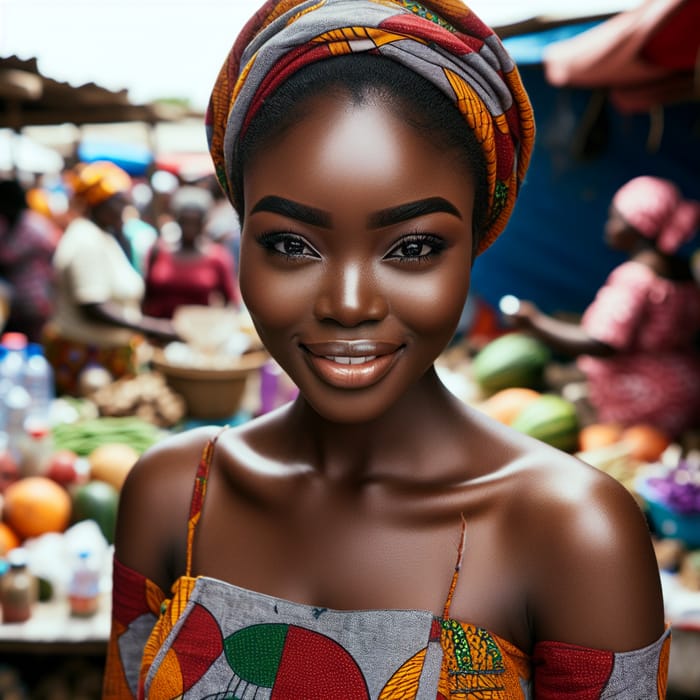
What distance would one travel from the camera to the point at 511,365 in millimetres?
4246

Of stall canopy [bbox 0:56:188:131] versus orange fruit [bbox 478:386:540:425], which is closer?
orange fruit [bbox 478:386:540:425]

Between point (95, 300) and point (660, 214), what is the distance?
2.76 metres

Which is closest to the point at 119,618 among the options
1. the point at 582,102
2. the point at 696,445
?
the point at 696,445

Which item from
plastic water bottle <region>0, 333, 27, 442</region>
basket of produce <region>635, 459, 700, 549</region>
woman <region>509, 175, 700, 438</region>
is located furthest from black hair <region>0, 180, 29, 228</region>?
basket of produce <region>635, 459, 700, 549</region>

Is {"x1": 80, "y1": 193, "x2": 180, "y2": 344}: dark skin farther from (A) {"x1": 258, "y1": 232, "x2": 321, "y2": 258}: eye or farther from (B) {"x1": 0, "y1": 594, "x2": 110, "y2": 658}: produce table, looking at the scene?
(A) {"x1": 258, "y1": 232, "x2": 321, "y2": 258}: eye

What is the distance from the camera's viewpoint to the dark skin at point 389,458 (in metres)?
0.93

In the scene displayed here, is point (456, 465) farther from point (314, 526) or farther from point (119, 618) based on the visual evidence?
point (119, 618)

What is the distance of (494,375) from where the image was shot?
13.9 ft

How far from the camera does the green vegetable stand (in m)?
3.20

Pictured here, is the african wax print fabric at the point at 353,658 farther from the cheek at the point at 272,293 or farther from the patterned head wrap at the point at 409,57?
the patterned head wrap at the point at 409,57

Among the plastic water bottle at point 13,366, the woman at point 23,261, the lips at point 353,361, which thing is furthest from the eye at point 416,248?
the woman at point 23,261

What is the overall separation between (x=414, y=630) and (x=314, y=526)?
206mm

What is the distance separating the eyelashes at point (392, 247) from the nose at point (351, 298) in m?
0.04

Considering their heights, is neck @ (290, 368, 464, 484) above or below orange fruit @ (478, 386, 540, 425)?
above
